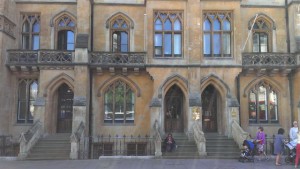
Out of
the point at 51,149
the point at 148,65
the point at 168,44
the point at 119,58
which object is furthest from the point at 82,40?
the point at 51,149

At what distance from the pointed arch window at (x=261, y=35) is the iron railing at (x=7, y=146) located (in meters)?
15.8

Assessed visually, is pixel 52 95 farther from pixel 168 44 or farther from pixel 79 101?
pixel 168 44

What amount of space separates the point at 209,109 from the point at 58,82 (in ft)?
30.6

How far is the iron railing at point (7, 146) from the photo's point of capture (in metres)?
19.6

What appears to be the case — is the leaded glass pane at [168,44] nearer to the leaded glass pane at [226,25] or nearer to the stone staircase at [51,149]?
the leaded glass pane at [226,25]

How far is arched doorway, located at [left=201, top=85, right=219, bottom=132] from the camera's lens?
22016 millimetres

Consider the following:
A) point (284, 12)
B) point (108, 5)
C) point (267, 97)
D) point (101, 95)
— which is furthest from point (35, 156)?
point (284, 12)

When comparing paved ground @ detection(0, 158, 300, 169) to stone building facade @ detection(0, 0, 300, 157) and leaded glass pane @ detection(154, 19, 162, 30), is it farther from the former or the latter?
leaded glass pane @ detection(154, 19, 162, 30)

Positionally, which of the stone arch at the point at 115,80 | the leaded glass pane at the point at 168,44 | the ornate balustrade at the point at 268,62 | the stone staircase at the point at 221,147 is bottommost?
the stone staircase at the point at 221,147

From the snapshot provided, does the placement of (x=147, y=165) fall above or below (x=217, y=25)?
below

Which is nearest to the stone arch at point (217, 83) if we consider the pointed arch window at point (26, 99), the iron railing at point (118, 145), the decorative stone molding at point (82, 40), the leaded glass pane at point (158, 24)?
the leaded glass pane at point (158, 24)

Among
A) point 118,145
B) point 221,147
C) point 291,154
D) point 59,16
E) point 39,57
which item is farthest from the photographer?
point 59,16

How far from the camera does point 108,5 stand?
73.0 feet

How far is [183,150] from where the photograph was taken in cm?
1867
